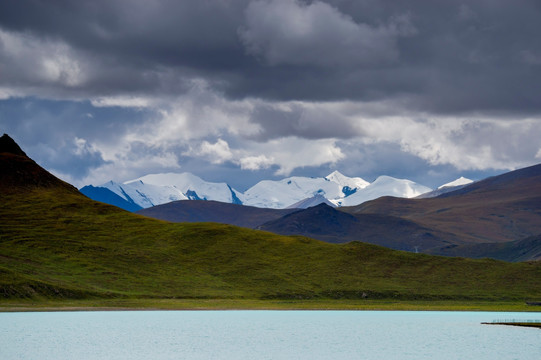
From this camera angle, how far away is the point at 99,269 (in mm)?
198000
